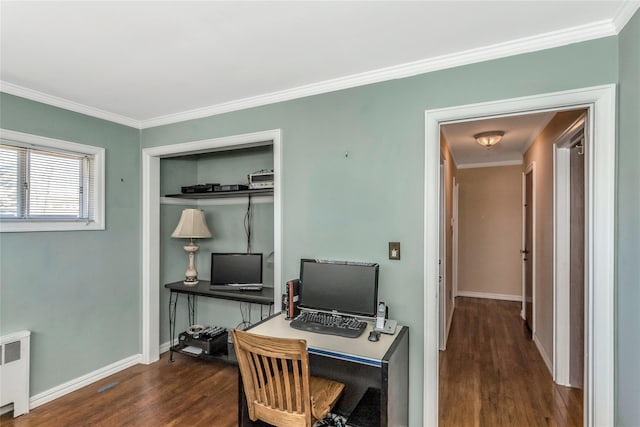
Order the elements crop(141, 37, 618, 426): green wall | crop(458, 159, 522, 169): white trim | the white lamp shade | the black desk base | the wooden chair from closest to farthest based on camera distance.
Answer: the wooden chair → the black desk base → crop(141, 37, 618, 426): green wall → the white lamp shade → crop(458, 159, 522, 169): white trim

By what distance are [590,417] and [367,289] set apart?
1316 mm

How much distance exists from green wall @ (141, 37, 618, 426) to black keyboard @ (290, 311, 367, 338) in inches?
11.5

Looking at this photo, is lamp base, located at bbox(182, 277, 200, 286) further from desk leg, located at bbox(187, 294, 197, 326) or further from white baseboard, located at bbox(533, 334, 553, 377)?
white baseboard, located at bbox(533, 334, 553, 377)

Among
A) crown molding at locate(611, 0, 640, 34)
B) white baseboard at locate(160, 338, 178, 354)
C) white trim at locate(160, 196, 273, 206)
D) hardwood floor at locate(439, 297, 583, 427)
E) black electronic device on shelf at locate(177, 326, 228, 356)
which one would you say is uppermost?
crown molding at locate(611, 0, 640, 34)

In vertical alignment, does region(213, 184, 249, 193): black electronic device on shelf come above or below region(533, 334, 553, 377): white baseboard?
above

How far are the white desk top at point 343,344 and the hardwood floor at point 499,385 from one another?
1.03 metres

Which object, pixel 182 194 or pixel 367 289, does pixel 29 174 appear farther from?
pixel 367 289

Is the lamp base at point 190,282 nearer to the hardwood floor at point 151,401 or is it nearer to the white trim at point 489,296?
the hardwood floor at point 151,401

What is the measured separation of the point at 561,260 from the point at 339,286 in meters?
2.05

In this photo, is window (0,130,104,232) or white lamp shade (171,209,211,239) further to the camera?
white lamp shade (171,209,211,239)

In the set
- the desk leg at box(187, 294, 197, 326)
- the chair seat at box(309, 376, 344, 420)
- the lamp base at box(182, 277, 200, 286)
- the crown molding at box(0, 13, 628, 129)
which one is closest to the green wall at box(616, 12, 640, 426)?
the crown molding at box(0, 13, 628, 129)

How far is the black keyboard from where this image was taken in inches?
79.4

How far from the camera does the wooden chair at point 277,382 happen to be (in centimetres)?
159

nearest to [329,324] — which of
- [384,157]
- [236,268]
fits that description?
[384,157]
